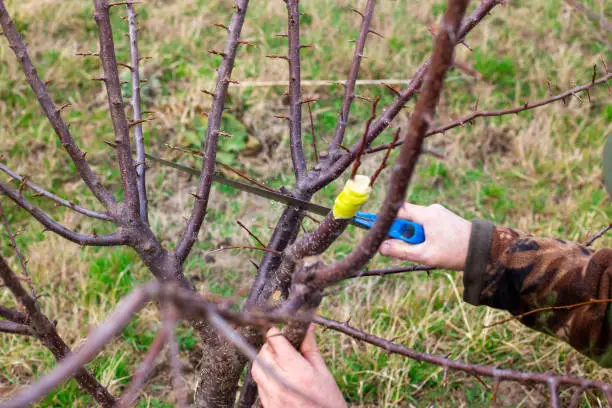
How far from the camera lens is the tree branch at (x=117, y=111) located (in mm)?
1363

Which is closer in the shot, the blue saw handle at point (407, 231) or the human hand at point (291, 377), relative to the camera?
the human hand at point (291, 377)

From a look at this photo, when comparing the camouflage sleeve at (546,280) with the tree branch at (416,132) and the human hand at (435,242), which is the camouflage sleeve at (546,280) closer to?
the human hand at (435,242)

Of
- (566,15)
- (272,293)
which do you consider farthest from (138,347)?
(566,15)

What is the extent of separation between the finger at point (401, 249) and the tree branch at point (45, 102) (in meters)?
0.73

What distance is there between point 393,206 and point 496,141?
297 cm

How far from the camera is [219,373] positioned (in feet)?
5.37

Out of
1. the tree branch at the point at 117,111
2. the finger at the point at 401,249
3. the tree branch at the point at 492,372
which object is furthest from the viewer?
the finger at the point at 401,249

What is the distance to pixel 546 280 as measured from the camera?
1.58 meters

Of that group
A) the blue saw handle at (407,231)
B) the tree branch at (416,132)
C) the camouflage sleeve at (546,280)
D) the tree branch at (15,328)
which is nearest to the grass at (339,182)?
the camouflage sleeve at (546,280)

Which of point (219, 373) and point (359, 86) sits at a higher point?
point (359, 86)

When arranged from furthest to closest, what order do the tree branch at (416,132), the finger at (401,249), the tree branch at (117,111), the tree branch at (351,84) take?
the tree branch at (351,84)
the finger at (401,249)
the tree branch at (117,111)
the tree branch at (416,132)

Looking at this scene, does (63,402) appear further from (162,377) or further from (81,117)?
(81,117)

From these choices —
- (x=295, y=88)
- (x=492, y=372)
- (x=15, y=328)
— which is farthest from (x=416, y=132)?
(x=15, y=328)

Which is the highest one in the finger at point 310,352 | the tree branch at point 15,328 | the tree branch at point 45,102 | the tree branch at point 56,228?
the tree branch at point 45,102
